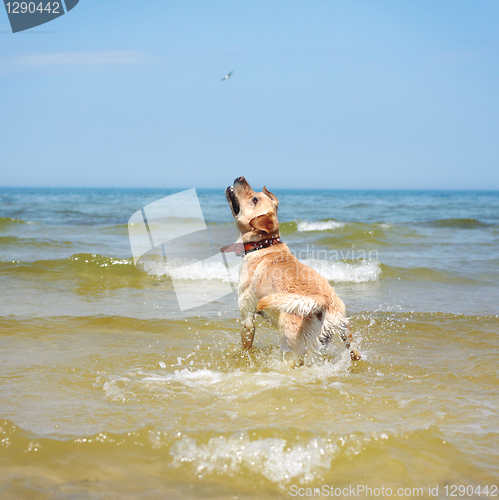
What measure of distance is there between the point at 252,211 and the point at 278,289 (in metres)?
1.08

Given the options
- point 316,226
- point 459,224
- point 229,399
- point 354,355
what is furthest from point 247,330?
point 459,224

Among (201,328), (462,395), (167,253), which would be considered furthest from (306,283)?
(167,253)

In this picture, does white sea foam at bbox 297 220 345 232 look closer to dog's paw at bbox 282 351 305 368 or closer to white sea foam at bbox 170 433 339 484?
dog's paw at bbox 282 351 305 368

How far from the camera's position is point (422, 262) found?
33.8 feet

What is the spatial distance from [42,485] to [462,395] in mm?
3085

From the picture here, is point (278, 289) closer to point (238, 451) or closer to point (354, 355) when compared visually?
point (354, 355)

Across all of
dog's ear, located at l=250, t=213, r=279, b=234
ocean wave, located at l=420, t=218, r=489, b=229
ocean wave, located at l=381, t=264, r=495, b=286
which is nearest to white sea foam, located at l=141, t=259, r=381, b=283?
ocean wave, located at l=381, t=264, r=495, b=286

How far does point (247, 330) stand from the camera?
4.58 m

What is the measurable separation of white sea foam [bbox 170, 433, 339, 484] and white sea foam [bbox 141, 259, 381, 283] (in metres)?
5.92

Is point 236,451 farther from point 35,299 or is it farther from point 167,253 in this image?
point 167,253

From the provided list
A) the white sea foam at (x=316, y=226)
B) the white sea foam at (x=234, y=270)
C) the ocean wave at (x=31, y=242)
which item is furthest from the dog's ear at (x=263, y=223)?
the white sea foam at (x=316, y=226)

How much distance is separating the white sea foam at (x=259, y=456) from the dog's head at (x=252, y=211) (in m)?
2.32

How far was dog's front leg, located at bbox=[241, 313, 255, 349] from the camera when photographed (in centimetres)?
454

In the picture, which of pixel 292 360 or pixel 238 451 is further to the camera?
pixel 292 360
